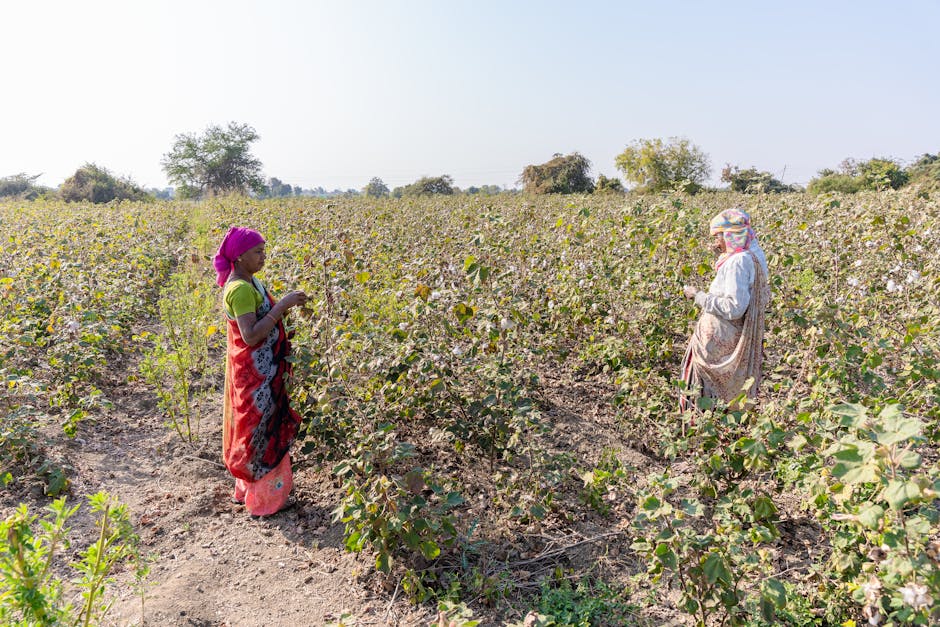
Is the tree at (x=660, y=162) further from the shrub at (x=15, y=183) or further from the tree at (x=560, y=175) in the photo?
the shrub at (x=15, y=183)

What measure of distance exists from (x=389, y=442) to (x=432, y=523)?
0.34 m

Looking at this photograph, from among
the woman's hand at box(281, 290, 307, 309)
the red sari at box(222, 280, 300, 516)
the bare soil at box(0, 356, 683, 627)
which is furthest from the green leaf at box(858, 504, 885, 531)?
the red sari at box(222, 280, 300, 516)

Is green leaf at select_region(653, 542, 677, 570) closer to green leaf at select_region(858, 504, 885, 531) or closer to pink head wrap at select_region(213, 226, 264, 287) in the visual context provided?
green leaf at select_region(858, 504, 885, 531)

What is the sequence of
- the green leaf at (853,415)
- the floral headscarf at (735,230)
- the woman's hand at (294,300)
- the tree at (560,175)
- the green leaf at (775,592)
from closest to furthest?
the green leaf at (853,415) < the green leaf at (775,592) < the woman's hand at (294,300) < the floral headscarf at (735,230) < the tree at (560,175)

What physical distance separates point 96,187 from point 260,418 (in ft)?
107

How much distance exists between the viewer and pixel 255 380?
8.89 ft

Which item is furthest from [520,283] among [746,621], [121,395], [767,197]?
[767,197]

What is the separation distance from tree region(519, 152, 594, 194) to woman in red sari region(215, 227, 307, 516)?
950 inches

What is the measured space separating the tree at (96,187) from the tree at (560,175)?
61.9 ft

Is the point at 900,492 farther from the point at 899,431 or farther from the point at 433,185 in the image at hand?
the point at 433,185

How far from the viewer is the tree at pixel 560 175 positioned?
26.3 metres

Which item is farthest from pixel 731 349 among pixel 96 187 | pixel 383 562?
pixel 96 187

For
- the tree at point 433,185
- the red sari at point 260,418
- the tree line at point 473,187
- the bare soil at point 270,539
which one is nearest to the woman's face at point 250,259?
Result: the red sari at point 260,418

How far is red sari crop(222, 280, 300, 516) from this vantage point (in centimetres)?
270
